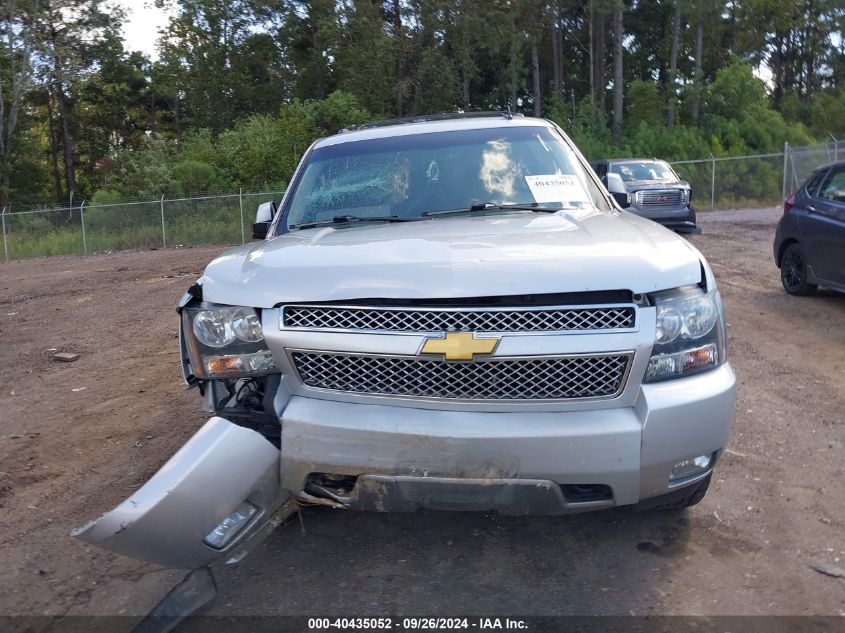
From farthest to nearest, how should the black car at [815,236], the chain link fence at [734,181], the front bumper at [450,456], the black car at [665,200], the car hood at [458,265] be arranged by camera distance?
the chain link fence at [734,181] → the black car at [665,200] → the black car at [815,236] → the car hood at [458,265] → the front bumper at [450,456]

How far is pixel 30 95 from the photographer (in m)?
48.2

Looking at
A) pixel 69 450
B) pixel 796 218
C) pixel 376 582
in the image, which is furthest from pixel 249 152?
pixel 376 582

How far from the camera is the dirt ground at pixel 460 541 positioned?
347 centimetres

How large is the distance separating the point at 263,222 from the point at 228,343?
6.87ft

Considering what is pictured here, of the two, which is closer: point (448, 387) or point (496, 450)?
point (496, 450)

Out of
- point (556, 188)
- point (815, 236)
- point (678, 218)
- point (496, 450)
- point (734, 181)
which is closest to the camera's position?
point (496, 450)

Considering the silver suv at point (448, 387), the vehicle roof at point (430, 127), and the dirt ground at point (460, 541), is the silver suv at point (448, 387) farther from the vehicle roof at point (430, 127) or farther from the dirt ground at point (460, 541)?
the vehicle roof at point (430, 127)

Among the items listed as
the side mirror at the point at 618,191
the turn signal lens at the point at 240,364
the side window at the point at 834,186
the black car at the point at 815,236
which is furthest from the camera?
the side window at the point at 834,186

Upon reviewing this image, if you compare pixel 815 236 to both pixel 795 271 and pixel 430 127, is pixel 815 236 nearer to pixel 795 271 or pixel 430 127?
pixel 795 271

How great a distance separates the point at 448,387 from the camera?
10.6 ft

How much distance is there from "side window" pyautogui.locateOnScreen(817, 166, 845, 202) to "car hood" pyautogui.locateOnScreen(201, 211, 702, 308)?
21.6ft

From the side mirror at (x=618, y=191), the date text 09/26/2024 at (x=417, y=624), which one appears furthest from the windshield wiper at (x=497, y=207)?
the date text 09/26/2024 at (x=417, y=624)

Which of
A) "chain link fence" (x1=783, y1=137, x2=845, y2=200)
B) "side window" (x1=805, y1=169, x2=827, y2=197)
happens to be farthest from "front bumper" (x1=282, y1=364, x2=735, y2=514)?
"chain link fence" (x1=783, y1=137, x2=845, y2=200)

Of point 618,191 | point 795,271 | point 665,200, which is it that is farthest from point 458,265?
point 665,200
